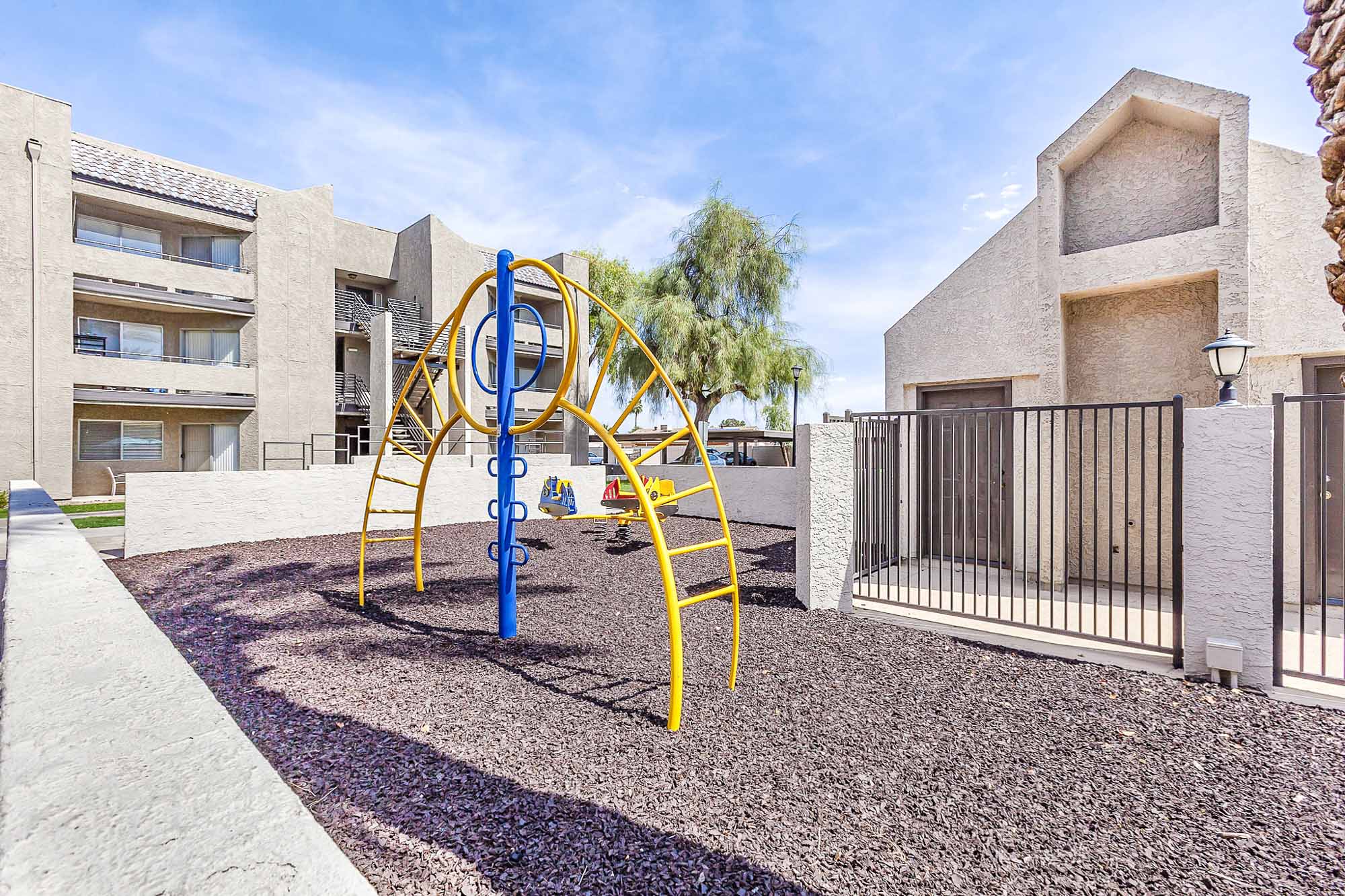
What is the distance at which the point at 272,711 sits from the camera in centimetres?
372

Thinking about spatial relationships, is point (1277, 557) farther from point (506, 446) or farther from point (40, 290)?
point (40, 290)

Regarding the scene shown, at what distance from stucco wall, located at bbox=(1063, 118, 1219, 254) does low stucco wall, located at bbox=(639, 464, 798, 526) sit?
23.3 feet

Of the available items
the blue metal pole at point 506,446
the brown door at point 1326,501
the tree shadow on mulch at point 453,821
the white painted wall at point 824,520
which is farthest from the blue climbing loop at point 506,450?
the brown door at point 1326,501

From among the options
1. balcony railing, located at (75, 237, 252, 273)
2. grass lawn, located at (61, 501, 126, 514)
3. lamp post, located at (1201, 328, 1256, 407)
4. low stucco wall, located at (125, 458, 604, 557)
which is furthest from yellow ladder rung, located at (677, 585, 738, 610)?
balcony railing, located at (75, 237, 252, 273)

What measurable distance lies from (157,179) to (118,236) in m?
2.27

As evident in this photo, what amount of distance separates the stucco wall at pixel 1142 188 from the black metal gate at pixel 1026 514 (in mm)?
2442

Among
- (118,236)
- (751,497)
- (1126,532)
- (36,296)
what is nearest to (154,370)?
(36,296)

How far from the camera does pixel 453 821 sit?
258 cm

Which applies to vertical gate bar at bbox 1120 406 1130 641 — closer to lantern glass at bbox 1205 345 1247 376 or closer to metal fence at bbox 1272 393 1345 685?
lantern glass at bbox 1205 345 1247 376

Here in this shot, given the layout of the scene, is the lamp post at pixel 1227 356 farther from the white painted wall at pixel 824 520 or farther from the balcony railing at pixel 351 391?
the balcony railing at pixel 351 391

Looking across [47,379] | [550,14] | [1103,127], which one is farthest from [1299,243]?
[47,379]

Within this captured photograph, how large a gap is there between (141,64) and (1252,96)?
1516cm

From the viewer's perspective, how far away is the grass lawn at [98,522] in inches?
456

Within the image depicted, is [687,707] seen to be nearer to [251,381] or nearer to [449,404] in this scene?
[449,404]
